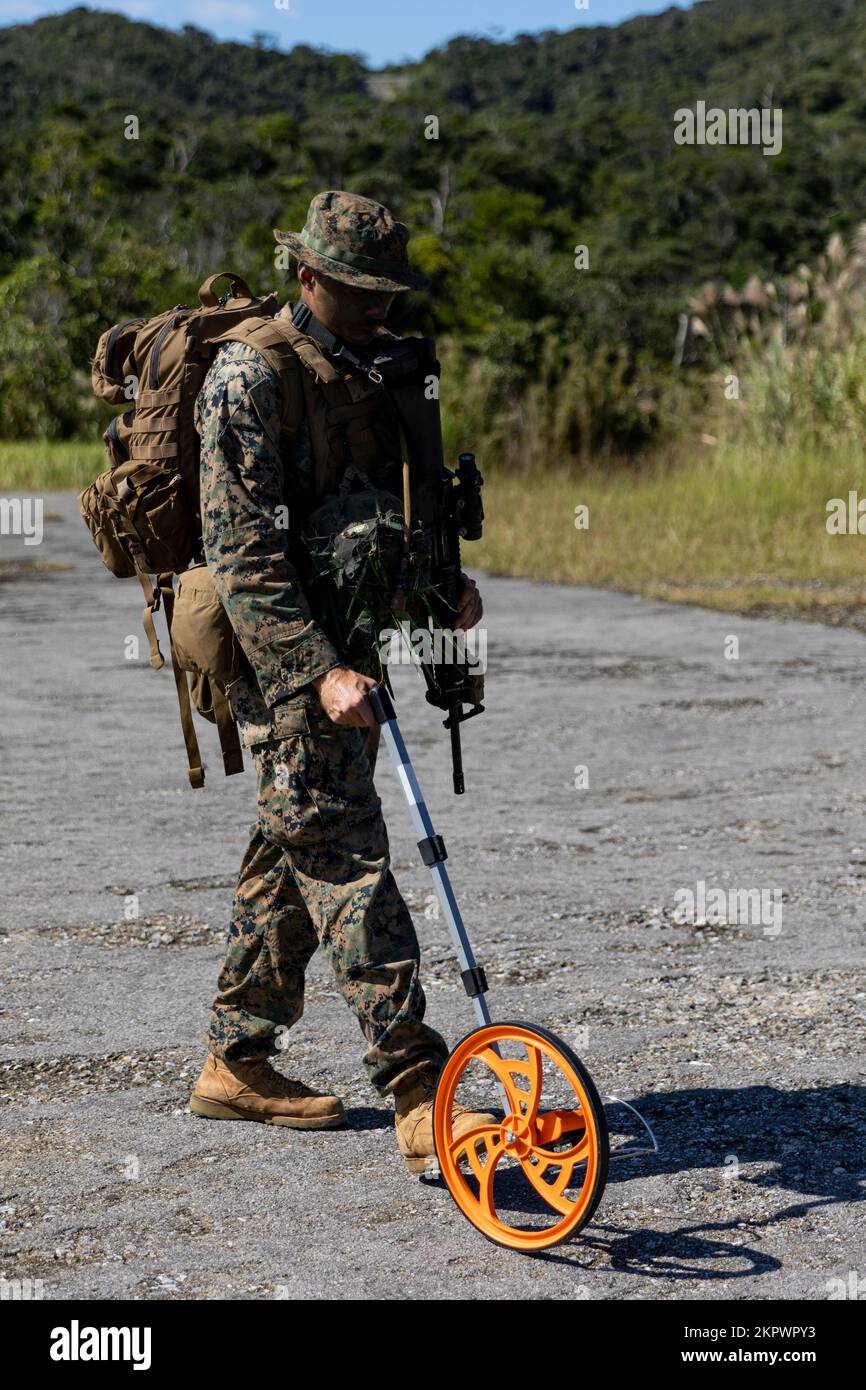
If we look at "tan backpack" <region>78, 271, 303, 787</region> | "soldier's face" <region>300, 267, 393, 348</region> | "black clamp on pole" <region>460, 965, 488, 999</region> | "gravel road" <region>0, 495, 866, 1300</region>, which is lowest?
"gravel road" <region>0, 495, 866, 1300</region>

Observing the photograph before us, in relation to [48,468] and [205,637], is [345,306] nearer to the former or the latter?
[205,637]

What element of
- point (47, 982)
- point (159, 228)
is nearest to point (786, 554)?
point (47, 982)

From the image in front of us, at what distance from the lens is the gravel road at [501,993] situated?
Answer: 3.33 m

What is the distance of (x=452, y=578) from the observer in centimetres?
381

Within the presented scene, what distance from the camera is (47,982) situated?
488 cm

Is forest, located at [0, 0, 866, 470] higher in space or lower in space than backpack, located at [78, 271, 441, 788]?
higher

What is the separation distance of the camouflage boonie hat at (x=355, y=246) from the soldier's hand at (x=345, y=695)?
74 centimetres

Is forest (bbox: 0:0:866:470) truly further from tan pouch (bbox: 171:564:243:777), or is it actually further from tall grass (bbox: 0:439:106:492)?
tan pouch (bbox: 171:564:243:777)

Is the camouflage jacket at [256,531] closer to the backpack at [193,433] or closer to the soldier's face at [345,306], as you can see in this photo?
the backpack at [193,433]

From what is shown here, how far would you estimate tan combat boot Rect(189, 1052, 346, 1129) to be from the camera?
3961mm

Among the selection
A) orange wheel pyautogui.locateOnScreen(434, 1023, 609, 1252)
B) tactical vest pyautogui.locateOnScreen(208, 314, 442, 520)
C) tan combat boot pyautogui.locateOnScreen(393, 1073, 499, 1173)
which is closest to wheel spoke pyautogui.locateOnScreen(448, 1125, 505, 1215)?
orange wheel pyautogui.locateOnScreen(434, 1023, 609, 1252)

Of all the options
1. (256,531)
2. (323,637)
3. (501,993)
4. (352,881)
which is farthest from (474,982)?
(501,993)

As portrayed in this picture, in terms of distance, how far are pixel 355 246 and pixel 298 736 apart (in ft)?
3.11

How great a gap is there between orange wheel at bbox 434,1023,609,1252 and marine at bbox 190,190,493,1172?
0.07 meters
